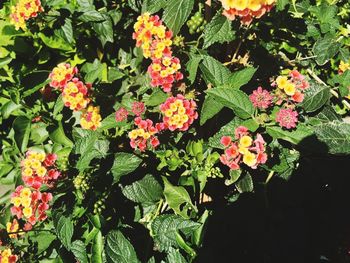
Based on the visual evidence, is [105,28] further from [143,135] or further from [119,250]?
[119,250]

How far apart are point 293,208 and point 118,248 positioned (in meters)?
0.88

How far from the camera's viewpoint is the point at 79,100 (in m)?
1.58

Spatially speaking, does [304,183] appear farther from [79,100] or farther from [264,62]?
[79,100]

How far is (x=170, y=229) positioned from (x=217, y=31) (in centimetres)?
77

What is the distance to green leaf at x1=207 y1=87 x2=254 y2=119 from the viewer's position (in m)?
1.29

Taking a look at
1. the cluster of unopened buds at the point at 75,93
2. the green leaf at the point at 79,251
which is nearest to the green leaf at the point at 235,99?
the cluster of unopened buds at the point at 75,93

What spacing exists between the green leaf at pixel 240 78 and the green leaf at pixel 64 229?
81 cm

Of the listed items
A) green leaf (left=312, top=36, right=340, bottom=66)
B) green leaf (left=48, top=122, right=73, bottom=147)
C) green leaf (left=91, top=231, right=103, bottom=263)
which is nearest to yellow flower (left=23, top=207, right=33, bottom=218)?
green leaf (left=91, top=231, right=103, bottom=263)

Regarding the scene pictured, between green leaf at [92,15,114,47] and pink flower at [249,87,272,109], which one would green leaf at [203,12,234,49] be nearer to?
pink flower at [249,87,272,109]

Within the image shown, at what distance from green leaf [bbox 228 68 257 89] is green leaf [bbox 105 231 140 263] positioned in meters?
0.70

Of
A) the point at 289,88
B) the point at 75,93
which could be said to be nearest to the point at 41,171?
the point at 75,93

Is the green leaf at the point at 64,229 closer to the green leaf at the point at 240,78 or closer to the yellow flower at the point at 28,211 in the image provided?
the yellow flower at the point at 28,211

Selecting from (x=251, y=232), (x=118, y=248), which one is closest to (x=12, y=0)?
(x=118, y=248)

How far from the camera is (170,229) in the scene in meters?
1.34
